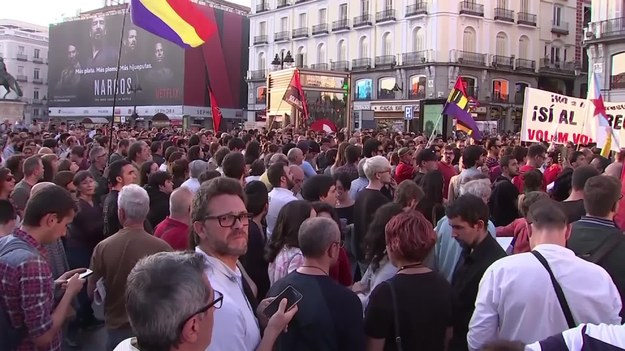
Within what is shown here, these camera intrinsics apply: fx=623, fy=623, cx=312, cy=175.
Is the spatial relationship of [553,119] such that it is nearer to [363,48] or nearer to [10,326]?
[10,326]

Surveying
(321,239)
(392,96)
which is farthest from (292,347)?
(392,96)

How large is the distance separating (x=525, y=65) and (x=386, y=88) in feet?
33.6

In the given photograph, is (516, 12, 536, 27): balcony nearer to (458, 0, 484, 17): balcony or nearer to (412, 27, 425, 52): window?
(458, 0, 484, 17): balcony

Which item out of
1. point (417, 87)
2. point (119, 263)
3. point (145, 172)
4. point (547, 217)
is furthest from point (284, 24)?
point (547, 217)

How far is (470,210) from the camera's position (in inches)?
157

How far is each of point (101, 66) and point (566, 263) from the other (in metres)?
62.6

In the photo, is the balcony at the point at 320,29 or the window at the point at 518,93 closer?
the window at the point at 518,93

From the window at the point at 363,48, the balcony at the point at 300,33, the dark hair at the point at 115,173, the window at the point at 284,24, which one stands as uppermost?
the window at the point at 284,24

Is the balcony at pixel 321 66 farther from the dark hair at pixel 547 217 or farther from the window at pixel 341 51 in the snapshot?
the dark hair at pixel 547 217

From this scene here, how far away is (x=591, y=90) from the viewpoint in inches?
392

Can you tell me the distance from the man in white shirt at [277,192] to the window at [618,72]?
31.5 meters

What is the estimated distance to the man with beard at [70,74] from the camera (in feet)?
208

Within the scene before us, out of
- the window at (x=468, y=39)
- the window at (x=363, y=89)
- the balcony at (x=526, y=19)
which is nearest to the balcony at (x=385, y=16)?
the window at (x=363, y=89)

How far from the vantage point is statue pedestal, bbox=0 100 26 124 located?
26047mm
